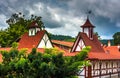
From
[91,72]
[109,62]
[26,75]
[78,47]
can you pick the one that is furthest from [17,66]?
[109,62]

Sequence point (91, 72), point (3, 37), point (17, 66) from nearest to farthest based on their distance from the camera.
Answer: point (17, 66) < point (91, 72) < point (3, 37)

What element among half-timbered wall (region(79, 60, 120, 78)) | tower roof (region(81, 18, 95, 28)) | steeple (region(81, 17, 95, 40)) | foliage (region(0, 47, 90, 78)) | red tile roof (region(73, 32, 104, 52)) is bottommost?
half-timbered wall (region(79, 60, 120, 78))

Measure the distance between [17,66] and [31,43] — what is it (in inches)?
1066

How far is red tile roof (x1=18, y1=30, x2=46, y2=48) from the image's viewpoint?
41075mm

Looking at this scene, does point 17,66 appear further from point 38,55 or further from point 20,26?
point 20,26

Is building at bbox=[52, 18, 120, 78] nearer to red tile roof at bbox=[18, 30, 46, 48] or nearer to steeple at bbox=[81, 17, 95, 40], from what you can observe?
steeple at bbox=[81, 17, 95, 40]

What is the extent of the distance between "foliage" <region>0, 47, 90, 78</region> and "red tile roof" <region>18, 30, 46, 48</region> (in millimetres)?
24691

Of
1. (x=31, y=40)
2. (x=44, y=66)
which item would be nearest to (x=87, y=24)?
(x=31, y=40)

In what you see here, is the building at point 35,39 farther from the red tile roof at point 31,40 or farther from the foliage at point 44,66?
the foliage at point 44,66

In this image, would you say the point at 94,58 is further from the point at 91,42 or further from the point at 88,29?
the point at 88,29

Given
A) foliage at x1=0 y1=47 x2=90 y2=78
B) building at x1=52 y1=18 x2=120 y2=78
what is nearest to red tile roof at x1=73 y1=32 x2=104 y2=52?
building at x1=52 y1=18 x2=120 y2=78

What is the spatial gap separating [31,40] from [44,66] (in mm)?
28199

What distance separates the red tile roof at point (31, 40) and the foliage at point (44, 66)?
81.0 feet

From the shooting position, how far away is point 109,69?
137 feet
